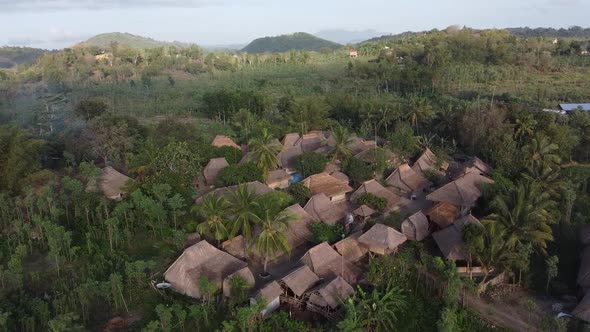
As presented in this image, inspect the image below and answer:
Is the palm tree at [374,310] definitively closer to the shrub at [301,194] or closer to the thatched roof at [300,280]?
the thatched roof at [300,280]

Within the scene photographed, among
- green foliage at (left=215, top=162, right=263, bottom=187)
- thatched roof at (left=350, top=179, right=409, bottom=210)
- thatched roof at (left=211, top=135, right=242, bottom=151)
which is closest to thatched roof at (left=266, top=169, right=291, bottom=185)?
green foliage at (left=215, top=162, right=263, bottom=187)

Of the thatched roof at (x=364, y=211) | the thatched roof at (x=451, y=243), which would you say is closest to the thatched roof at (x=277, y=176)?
the thatched roof at (x=364, y=211)

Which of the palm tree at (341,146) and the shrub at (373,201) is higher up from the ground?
the palm tree at (341,146)

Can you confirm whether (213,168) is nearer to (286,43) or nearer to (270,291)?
(270,291)

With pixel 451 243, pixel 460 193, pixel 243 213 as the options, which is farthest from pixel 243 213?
pixel 460 193

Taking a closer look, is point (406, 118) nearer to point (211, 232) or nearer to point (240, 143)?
point (240, 143)

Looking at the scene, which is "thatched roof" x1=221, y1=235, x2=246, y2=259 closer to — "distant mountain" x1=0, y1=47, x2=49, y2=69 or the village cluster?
the village cluster
